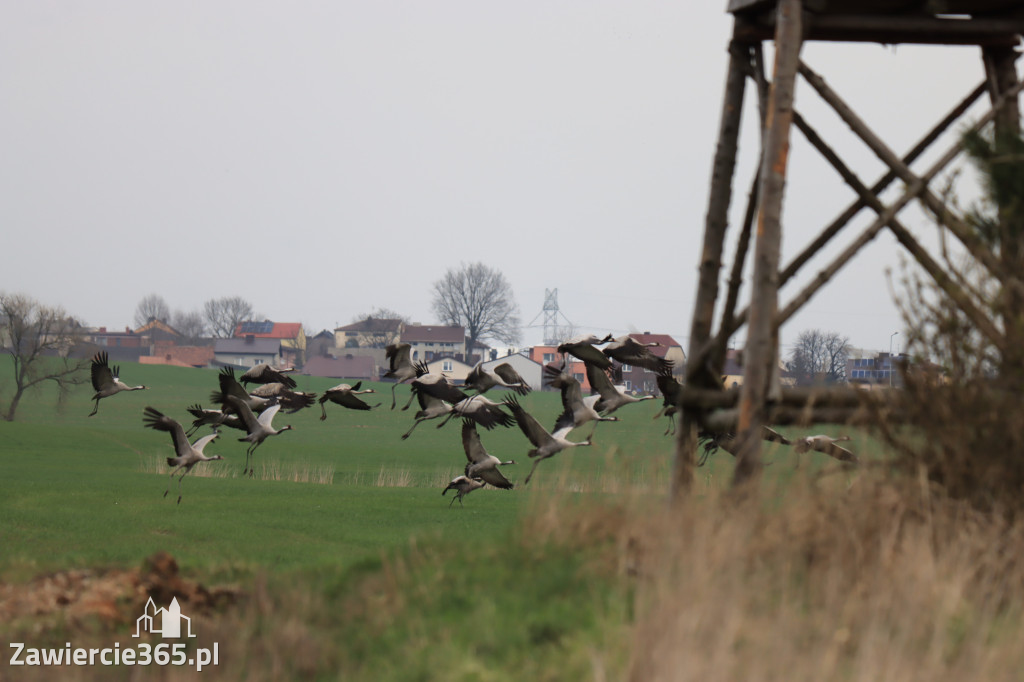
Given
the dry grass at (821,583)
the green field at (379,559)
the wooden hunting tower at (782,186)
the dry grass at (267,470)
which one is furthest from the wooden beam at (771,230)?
the dry grass at (267,470)

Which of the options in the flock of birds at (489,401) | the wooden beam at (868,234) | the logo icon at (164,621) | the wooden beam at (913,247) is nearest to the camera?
the logo icon at (164,621)

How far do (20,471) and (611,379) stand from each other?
1892cm

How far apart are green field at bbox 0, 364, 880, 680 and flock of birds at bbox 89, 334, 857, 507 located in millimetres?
895

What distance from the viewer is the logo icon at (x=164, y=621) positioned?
21.9 feet

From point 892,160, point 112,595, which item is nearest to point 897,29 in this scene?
point 892,160

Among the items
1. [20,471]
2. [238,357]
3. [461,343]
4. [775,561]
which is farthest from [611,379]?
[238,357]

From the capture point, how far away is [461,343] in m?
123

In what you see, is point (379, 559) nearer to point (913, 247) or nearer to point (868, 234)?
point (868, 234)

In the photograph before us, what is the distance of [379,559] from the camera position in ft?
25.8

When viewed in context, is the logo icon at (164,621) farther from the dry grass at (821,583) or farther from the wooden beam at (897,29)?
the wooden beam at (897,29)

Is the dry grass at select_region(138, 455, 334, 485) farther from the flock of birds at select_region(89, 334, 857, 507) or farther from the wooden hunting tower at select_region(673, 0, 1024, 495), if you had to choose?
the wooden hunting tower at select_region(673, 0, 1024, 495)

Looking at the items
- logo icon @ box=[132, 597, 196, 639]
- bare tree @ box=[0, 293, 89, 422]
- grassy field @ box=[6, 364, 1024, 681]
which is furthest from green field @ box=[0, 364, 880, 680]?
bare tree @ box=[0, 293, 89, 422]

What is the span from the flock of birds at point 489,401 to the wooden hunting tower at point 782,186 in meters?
Result: 3.89

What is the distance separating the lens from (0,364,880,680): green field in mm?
A: 5719
